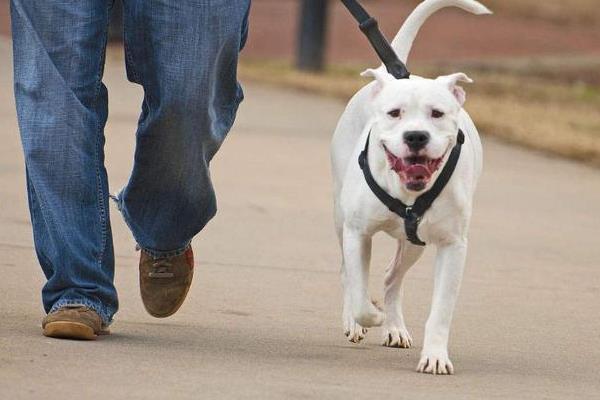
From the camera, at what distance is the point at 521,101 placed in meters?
17.7

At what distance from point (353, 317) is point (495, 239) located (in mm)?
3512

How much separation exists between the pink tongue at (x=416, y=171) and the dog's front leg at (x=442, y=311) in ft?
1.32

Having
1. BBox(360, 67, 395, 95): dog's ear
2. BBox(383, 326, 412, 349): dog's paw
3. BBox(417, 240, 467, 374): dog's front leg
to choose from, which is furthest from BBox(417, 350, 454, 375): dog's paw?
BBox(360, 67, 395, 95): dog's ear

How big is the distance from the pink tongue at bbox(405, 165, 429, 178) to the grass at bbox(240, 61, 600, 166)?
7865mm

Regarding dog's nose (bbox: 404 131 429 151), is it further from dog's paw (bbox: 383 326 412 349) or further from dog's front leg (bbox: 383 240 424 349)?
dog's paw (bbox: 383 326 412 349)

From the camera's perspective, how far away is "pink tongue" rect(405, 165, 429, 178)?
563 centimetres

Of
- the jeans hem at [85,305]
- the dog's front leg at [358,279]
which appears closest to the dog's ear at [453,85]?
the dog's front leg at [358,279]

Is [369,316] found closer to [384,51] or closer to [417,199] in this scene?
[417,199]

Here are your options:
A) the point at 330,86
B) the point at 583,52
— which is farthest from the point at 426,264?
the point at 583,52

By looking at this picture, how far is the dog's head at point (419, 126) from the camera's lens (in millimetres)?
5602

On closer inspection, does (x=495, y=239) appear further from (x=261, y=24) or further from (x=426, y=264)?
(x=261, y=24)

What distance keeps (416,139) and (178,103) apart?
82cm

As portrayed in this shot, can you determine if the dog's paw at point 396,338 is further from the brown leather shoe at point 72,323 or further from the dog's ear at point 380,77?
the brown leather shoe at point 72,323

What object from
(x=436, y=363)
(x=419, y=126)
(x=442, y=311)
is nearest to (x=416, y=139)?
(x=419, y=126)
